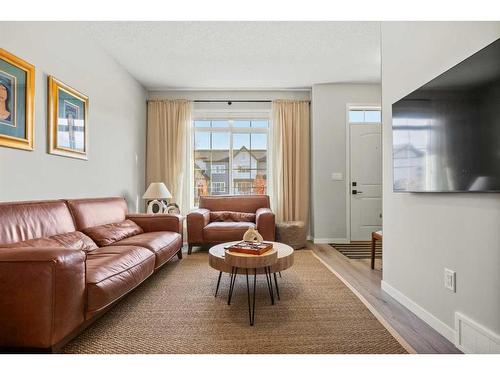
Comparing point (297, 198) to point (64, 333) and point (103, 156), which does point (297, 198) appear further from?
point (64, 333)

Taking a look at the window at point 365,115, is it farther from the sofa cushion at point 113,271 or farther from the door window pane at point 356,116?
the sofa cushion at point 113,271

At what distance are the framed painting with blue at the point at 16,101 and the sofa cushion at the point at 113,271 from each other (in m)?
1.01

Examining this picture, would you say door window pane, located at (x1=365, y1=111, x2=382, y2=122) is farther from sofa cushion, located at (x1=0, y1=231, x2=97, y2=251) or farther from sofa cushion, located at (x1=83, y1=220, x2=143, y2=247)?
sofa cushion, located at (x1=0, y1=231, x2=97, y2=251)

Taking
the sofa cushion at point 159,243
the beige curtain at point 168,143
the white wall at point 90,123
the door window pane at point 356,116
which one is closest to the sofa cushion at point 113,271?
the sofa cushion at point 159,243

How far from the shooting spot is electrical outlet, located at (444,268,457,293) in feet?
5.12

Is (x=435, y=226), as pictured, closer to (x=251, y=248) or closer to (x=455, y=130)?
(x=455, y=130)

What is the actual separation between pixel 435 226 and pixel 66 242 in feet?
8.24

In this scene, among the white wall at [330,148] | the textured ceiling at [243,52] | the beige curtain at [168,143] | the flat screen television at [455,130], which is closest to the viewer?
the flat screen television at [455,130]

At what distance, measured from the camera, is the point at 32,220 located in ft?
6.45

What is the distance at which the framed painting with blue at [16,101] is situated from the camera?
6.43 feet

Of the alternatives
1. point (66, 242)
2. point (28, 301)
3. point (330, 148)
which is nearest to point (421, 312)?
point (28, 301)
